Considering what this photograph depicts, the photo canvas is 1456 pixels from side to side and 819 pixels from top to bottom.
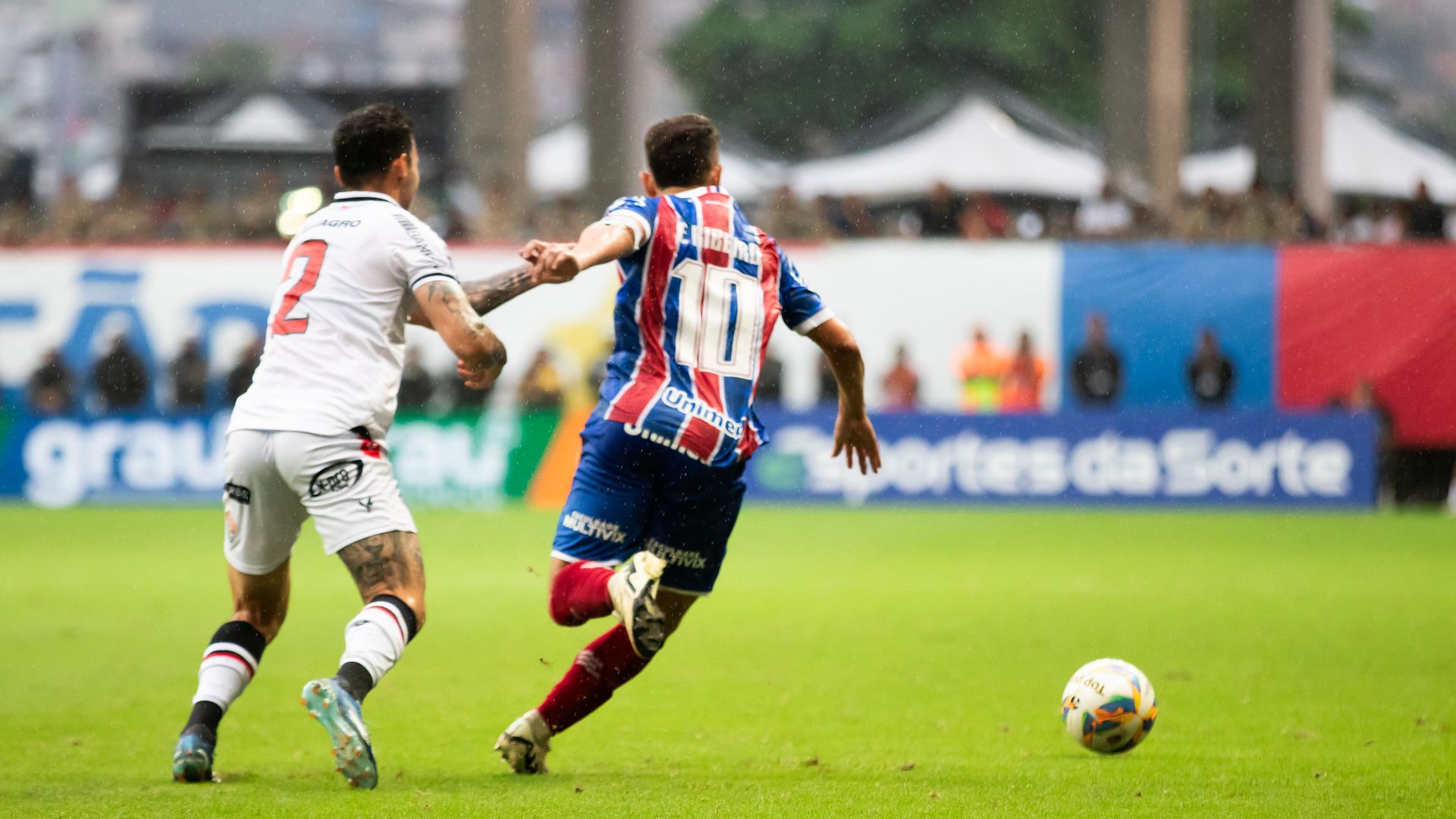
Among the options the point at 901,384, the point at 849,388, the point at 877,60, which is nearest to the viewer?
the point at 849,388

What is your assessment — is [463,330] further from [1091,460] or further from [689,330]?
[1091,460]

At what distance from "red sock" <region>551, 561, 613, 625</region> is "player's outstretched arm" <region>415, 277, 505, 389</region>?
0.67 meters

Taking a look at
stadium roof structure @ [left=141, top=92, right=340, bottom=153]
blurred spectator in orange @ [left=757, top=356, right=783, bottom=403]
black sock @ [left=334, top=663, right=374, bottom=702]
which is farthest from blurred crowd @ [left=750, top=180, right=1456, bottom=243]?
black sock @ [left=334, top=663, right=374, bottom=702]

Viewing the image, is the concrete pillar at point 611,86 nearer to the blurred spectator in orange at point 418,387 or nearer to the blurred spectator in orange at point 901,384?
the blurred spectator in orange at point 418,387

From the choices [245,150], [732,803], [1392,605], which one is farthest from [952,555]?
[245,150]

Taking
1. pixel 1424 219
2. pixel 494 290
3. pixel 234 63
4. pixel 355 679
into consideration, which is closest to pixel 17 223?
pixel 1424 219

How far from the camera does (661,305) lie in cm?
619

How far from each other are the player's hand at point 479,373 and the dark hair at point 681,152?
3.12 ft

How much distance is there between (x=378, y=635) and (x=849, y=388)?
1993 mm

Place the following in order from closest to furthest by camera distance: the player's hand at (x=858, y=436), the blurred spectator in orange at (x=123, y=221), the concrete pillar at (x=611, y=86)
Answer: the player's hand at (x=858, y=436), the blurred spectator in orange at (x=123, y=221), the concrete pillar at (x=611, y=86)

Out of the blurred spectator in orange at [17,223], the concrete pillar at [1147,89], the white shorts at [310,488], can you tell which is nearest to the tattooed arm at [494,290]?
the white shorts at [310,488]

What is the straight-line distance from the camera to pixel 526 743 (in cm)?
633

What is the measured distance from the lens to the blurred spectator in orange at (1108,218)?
81.8ft

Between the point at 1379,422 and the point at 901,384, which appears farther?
the point at 901,384
